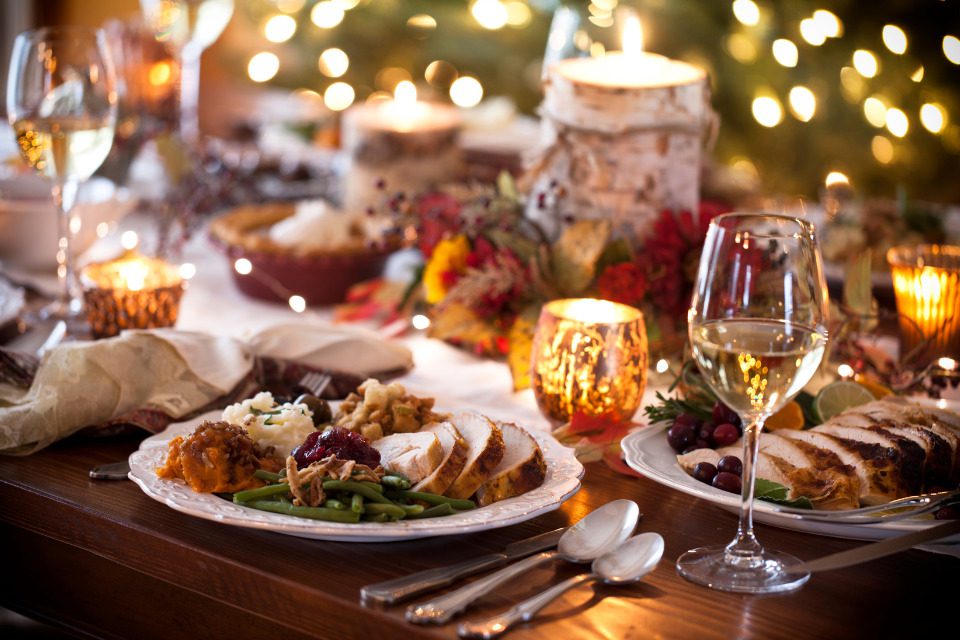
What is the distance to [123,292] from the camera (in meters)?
1.47

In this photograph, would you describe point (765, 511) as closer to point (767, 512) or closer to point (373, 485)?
point (767, 512)

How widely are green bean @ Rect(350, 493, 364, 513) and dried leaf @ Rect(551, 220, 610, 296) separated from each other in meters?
0.68

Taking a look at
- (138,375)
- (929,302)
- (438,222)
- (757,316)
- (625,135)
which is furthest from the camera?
(438,222)

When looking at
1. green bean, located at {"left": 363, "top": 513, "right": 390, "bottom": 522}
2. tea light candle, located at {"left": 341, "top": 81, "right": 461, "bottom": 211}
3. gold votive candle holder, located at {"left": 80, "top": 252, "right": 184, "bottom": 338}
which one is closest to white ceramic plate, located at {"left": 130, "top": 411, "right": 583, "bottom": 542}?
green bean, located at {"left": 363, "top": 513, "right": 390, "bottom": 522}

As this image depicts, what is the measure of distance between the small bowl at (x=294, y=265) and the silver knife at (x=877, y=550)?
1021 millimetres

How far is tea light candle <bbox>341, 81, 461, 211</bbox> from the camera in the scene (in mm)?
2051

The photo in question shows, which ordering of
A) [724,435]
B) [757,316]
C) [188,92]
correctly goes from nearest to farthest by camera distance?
[757,316] < [724,435] < [188,92]

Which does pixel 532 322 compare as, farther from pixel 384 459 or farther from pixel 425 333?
pixel 384 459

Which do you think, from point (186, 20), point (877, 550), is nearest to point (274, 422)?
point (877, 550)

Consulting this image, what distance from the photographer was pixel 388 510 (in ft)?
3.10

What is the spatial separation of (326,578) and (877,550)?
46 centimetres

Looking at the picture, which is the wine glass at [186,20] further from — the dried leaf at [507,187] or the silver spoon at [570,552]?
the silver spoon at [570,552]

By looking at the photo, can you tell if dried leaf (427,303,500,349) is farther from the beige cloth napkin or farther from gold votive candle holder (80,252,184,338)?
gold votive candle holder (80,252,184,338)

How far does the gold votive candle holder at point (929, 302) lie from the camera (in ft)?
4.74
